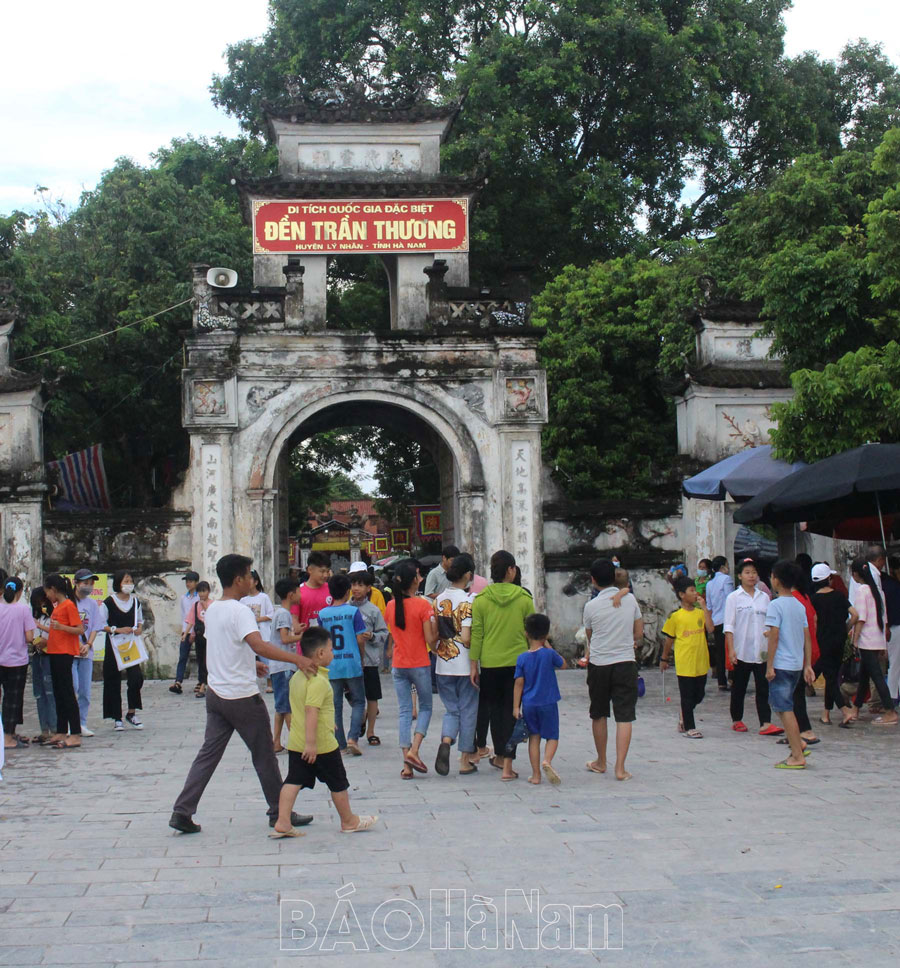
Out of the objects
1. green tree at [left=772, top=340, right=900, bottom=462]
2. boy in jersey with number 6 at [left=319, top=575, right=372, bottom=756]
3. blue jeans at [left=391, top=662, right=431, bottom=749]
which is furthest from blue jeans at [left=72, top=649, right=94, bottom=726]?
green tree at [left=772, top=340, right=900, bottom=462]

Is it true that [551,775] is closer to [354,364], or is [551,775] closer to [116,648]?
[116,648]

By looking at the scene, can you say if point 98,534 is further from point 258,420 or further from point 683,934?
point 683,934

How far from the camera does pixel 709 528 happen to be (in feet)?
61.8

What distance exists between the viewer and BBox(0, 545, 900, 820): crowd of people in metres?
7.58

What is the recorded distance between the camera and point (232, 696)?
755cm

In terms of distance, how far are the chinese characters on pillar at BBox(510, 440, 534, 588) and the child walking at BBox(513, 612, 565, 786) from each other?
9531mm

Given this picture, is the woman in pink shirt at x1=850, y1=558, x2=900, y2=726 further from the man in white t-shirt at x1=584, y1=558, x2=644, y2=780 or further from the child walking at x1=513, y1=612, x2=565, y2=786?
the child walking at x1=513, y1=612, x2=565, y2=786

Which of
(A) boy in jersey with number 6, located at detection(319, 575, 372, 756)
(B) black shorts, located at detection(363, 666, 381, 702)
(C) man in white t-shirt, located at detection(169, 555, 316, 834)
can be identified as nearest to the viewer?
(C) man in white t-shirt, located at detection(169, 555, 316, 834)

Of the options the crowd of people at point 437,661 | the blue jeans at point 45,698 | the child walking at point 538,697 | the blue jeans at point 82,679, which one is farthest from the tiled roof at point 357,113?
the child walking at point 538,697

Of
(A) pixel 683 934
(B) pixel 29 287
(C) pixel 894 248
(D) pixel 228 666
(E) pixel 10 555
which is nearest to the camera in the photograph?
(A) pixel 683 934

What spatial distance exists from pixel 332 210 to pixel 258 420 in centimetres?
374

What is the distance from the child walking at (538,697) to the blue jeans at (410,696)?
95cm

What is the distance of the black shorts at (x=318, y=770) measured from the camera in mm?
7336

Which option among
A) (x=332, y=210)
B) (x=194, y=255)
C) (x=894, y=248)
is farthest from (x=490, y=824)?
(x=194, y=255)
